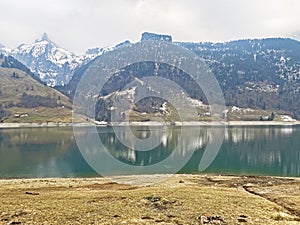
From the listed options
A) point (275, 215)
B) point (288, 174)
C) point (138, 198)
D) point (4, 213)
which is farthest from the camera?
point (288, 174)

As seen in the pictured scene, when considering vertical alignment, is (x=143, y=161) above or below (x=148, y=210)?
below

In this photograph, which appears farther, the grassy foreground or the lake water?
the lake water

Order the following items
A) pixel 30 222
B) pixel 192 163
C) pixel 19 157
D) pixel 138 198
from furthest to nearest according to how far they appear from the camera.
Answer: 1. pixel 19 157
2. pixel 192 163
3. pixel 138 198
4. pixel 30 222

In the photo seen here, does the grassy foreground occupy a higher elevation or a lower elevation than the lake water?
higher

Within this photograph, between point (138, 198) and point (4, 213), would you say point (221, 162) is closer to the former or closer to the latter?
point (138, 198)

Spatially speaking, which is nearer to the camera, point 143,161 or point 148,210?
point 148,210

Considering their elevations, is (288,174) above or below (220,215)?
below

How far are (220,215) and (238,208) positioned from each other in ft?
12.0

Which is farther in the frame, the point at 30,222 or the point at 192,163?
the point at 192,163

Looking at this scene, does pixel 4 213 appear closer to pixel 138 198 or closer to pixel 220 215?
pixel 138 198

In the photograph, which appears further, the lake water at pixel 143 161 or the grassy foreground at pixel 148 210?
the lake water at pixel 143 161

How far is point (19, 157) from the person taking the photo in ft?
423

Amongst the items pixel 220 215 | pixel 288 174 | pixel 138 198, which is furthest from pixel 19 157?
pixel 220 215

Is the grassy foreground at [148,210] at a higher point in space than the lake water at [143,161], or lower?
higher
